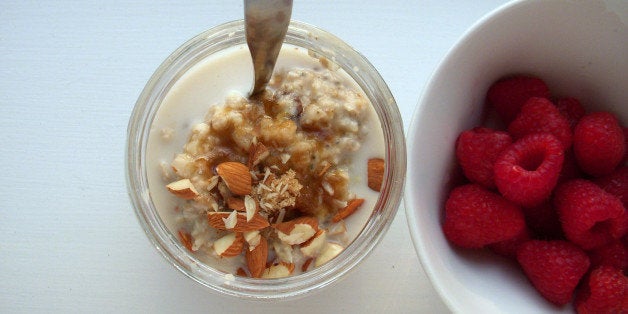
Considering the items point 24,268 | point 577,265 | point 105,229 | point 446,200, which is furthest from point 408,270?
point 24,268

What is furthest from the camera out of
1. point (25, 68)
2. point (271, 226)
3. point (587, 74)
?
point (25, 68)

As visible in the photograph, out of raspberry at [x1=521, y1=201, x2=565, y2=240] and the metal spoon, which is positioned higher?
the metal spoon

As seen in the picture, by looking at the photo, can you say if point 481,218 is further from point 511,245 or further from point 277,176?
point 277,176

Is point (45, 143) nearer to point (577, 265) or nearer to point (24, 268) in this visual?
point (24, 268)

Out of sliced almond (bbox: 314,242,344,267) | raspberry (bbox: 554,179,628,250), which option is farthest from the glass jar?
raspberry (bbox: 554,179,628,250)

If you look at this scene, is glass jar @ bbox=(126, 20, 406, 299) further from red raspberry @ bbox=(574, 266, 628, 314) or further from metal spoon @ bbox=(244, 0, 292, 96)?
red raspberry @ bbox=(574, 266, 628, 314)

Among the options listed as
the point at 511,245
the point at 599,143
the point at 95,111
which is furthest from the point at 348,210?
the point at 95,111
